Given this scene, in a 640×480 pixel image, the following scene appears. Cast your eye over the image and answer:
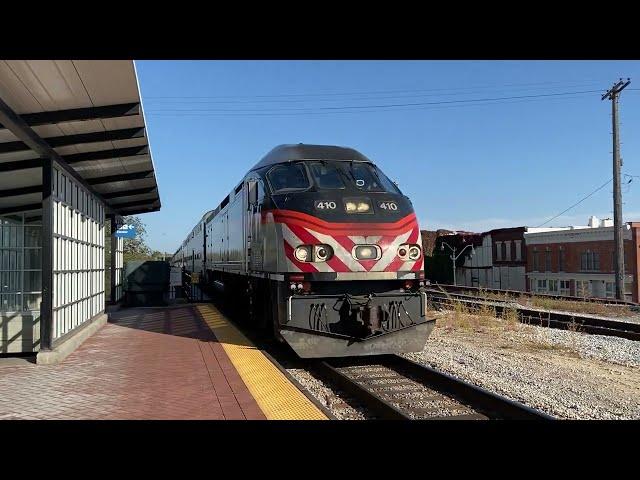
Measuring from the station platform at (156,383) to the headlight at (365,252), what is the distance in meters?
2.01

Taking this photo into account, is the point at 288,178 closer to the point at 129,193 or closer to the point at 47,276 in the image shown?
the point at 47,276

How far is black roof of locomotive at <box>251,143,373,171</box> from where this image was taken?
9422 mm

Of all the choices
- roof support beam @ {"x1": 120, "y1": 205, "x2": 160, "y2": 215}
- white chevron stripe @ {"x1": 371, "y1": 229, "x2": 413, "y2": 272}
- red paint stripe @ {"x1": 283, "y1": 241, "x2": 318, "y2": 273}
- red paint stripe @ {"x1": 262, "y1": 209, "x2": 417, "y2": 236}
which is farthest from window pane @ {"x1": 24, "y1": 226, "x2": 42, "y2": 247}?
roof support beam @ {"x1": 120, "y1": 205, "x2": 160, "y2": 215}

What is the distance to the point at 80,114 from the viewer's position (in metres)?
7.67

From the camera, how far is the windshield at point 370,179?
30.0 feet

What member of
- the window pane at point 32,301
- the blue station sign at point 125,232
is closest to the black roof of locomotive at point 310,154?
the window pane at point 32,301

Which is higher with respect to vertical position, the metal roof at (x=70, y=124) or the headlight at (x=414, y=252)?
the metal roof at (x=70, y=124)

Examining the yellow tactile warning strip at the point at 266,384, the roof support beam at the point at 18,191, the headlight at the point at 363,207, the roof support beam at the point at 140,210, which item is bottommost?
the yellow tactile warning strip at the point at 266,384

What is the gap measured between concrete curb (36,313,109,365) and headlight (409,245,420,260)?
5.51 meters

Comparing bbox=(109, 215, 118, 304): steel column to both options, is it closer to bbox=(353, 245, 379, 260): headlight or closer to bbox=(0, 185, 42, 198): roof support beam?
bbox=(0, 185, 42, 198): roof support beam

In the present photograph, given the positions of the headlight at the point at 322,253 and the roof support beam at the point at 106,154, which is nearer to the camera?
the headlight at the point at 322,253

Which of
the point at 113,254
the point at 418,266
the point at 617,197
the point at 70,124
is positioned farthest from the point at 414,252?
the point at 617,197

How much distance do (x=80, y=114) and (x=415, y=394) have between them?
578cm

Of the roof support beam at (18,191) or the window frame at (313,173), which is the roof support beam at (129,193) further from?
the window frame at (313,173)
